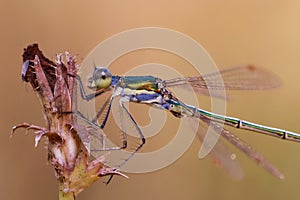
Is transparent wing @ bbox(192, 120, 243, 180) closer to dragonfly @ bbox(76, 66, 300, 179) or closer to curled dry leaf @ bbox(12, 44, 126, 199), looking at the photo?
dragonfly @ bbox(76, 66, 300, 179)

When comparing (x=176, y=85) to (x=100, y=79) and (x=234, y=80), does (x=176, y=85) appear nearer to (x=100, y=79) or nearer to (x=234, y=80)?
(x=234, y=80)

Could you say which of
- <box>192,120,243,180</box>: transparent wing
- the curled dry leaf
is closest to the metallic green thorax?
<box>192,120,243,180</box>: transparent wing

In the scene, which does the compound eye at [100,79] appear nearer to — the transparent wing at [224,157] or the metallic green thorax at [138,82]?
the metallic green thorax at [138,82]

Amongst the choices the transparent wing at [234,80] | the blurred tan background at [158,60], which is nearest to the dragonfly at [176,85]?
the transparent wing at [234,80]

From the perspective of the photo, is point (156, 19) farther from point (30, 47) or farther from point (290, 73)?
point (30, 47)

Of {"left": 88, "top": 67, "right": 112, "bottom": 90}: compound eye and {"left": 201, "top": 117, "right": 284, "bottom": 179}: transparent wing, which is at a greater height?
{"left": 88, "top": 67, "right": 112, "bottom": 90}: compound eye

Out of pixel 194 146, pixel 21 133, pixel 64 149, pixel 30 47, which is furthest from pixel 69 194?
pixel 194 146

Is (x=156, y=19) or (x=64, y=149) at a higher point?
(x=156, y=19)
